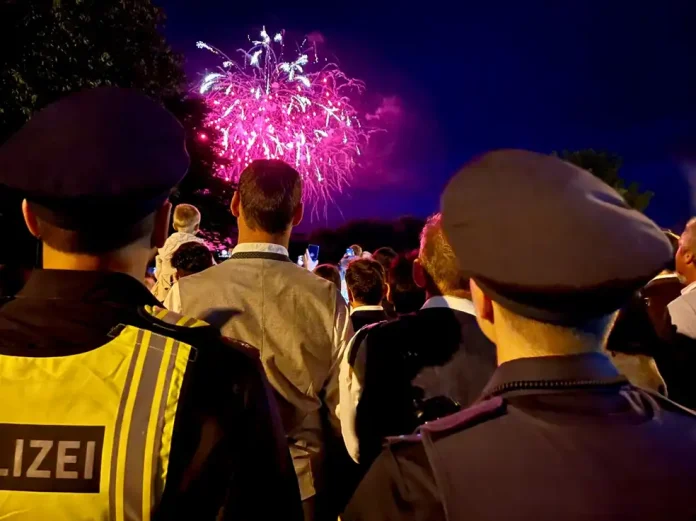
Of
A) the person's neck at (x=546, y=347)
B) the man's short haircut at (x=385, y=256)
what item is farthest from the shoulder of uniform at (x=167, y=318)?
the man's short haircut at (x=385, y=256)

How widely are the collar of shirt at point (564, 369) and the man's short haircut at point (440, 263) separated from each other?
53.4 inches

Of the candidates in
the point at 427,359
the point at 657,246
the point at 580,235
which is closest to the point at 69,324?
the point at 580,235

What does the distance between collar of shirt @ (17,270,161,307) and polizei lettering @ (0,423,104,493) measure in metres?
0.29

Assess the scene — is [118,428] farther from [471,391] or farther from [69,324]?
[471,391]

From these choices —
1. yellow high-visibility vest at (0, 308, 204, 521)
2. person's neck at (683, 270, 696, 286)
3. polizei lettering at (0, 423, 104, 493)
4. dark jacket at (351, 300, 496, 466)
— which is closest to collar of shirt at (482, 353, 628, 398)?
yellow high-visibility vest at (0, 308, 204, 521)

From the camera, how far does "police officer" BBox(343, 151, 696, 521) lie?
1.26 metres

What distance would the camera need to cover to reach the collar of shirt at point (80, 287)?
4.93ft

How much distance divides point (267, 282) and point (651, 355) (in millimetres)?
1778

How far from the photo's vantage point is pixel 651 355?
302cm

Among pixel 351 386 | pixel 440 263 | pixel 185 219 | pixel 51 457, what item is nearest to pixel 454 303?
pixel 440 263

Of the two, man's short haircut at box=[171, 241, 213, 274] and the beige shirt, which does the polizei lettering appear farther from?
man's short haircut at box=[171, 241, 213, 274]

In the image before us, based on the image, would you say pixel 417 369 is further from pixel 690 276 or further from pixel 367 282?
pixel 367 282

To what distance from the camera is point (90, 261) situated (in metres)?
1.56

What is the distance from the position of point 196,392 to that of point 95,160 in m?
0.57
